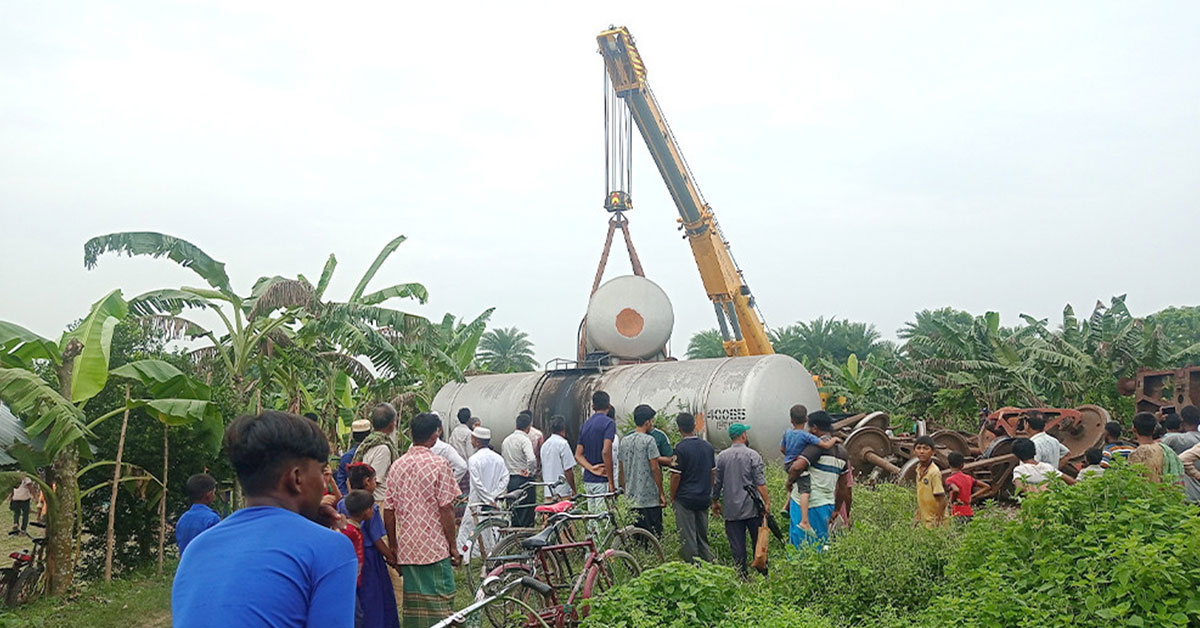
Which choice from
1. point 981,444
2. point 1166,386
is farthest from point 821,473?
point 1166,386

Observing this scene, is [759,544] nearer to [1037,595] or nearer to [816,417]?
[816,417]

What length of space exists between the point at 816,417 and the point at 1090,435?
6.07 metres

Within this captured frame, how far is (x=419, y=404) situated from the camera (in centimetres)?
2134

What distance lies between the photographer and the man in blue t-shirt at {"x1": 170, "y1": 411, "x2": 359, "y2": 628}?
220cm

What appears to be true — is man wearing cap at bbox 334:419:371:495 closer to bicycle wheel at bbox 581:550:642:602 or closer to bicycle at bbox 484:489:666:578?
bicycle at bbox 484:489:666:578

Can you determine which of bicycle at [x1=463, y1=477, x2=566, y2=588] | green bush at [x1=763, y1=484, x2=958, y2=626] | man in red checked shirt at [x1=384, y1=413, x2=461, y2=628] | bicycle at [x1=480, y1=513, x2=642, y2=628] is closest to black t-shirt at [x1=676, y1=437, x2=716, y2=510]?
bicycle at [x1=463, y1=477, x2=566, y2=588]

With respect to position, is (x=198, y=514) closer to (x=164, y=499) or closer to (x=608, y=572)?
(x=608, y=572)

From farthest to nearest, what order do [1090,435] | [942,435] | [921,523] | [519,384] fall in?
[519,384] < [942,435] < [1090,435] < [921,523]

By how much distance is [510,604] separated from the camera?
6.76 meters

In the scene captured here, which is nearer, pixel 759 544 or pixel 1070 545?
pixel 1070 545

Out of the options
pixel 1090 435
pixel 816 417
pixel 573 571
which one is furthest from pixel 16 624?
pixel 1090 435

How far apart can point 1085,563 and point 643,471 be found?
14.2 ft

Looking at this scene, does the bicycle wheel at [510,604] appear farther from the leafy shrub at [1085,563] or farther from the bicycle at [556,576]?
the leafy shrub at [1085,563]

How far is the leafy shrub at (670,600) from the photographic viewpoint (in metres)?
4.48
